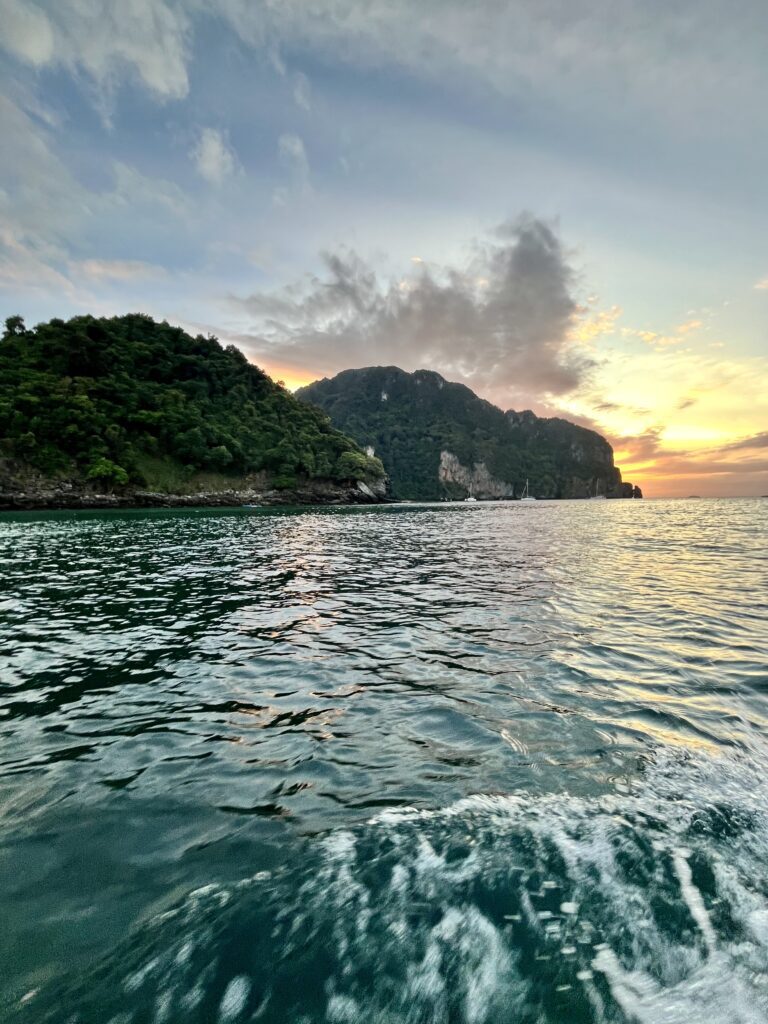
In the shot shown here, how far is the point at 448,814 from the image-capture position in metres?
4.30

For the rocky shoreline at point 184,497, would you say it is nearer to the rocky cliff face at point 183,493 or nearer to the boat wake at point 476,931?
the rocky cliff face at point 183,493

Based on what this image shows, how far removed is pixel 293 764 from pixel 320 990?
8.53 ft

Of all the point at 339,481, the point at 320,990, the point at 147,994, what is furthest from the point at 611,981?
the point at 339,481

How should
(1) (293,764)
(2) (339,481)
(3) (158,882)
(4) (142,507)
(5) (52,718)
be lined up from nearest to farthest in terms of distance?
(3) (158,882) < (1) (293,764) < (5) (52,718) < (4) (142,507) < (2) (339,481)

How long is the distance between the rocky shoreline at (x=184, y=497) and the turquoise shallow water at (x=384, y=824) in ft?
261

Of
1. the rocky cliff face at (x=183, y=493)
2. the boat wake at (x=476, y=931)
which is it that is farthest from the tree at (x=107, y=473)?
the boat wake at (x=476, y=931)

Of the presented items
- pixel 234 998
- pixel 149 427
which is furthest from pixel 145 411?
pixel 234 998

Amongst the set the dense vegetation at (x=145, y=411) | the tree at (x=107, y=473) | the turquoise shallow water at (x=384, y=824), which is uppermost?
the dense vegetation at (x=145, y=411)

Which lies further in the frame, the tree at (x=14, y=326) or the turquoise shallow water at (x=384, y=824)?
the tree at (x=14, y=326)

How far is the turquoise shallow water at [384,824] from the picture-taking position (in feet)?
8.93

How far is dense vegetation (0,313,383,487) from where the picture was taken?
7900 cm

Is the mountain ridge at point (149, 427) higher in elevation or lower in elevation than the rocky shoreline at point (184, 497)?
higher

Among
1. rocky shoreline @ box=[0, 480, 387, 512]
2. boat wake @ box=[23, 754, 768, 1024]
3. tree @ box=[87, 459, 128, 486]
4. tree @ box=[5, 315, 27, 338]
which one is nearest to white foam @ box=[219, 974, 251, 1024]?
boat wake @ box=[23, 754, 768, 1024]

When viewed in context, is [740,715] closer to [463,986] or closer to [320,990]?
[463,986]
